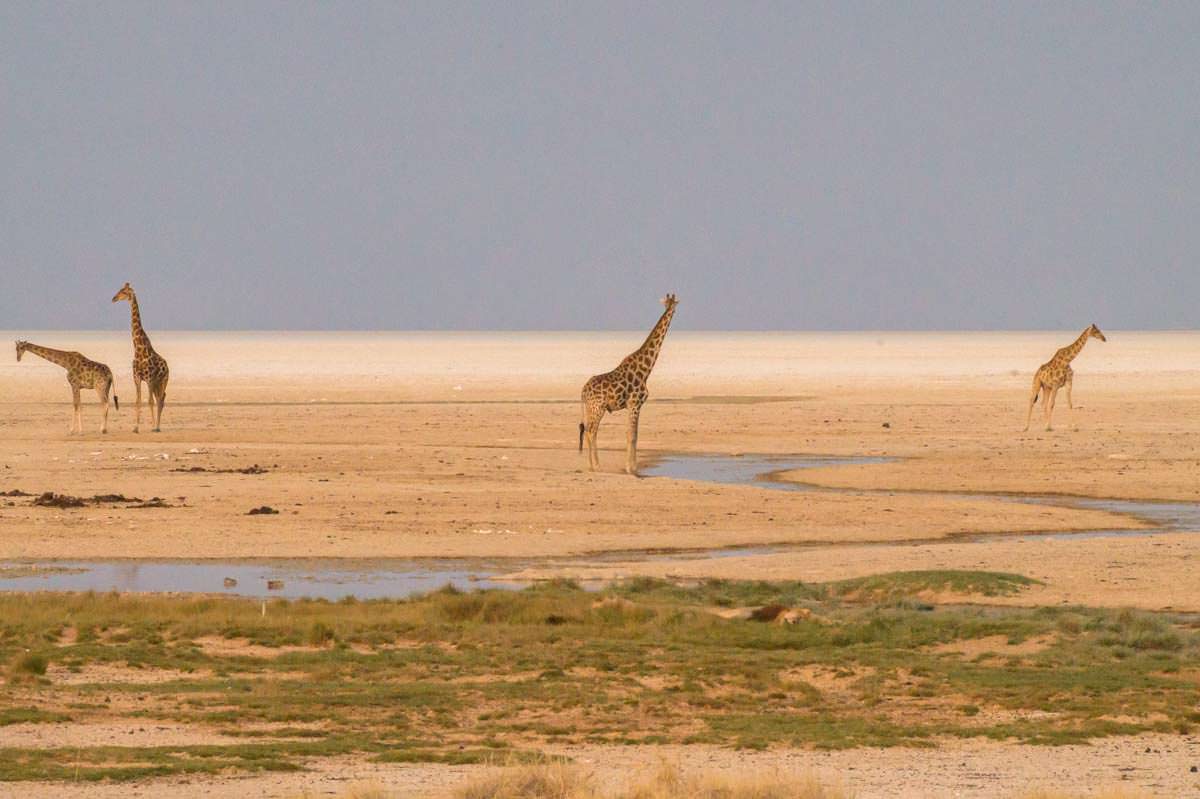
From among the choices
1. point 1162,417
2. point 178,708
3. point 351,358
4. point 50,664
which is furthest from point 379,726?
point 351,358

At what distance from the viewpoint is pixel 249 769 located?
1185 centimetres

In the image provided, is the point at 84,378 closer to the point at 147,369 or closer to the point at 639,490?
the point at 147,369

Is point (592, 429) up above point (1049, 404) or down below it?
below

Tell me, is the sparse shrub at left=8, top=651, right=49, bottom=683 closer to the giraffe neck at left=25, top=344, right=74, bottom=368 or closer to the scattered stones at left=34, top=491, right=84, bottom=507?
the scattered stones at left=34, top=491, right=84, bottom=507

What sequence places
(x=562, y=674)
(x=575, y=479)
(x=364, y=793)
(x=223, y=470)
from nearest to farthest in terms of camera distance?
1. (x=364, y=793)
2. (x=562, y=674)
3. (x=575, y=479)
4. (x=223, y=470)

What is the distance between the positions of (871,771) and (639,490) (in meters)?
19.0

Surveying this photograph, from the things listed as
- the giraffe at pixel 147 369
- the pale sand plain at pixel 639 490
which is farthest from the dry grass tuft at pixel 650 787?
the giraffe at pixel 147 369

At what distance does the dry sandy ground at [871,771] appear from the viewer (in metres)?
11.2

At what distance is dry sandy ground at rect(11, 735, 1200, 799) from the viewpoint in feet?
36.8

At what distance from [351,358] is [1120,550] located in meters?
100

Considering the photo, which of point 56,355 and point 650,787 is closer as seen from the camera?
point 650,787

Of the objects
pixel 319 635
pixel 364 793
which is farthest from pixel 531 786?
pixel 319 635

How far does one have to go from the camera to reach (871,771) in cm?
1207

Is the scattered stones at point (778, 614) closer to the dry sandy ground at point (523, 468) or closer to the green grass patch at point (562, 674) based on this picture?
the green grass patch at point (562, 674)
